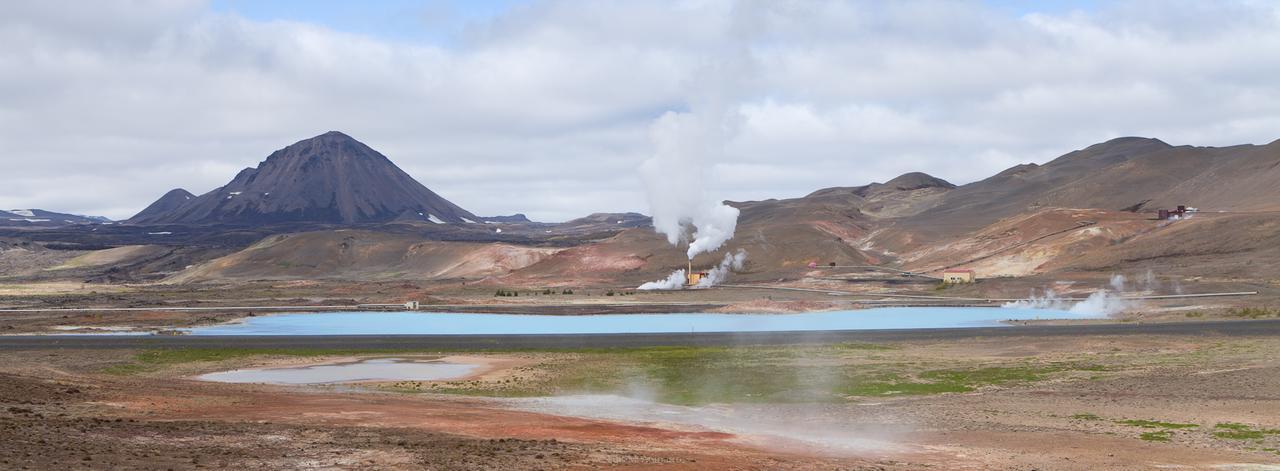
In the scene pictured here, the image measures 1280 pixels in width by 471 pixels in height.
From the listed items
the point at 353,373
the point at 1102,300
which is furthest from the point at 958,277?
the point at 353,373

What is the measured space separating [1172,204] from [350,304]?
12884 centimetres

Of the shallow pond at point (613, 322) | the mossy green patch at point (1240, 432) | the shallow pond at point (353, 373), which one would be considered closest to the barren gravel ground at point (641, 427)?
the mossy green patch at point (1240, 432)

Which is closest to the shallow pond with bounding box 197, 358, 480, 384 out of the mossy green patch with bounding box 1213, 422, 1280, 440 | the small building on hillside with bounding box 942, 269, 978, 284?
the mossy green patch with bounding box 1213, 422, 1280, 440

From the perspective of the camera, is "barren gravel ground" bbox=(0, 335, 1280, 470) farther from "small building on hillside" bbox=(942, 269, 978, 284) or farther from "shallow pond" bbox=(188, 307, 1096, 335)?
"small building on hillside" bbox=(942, 269, 978, 284)

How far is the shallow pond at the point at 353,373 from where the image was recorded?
1725 inches

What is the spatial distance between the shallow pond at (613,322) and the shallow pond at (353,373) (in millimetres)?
18200

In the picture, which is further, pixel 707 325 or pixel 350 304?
pixel 350 304

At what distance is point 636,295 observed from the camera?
109 m

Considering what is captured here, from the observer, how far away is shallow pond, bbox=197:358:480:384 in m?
43.8

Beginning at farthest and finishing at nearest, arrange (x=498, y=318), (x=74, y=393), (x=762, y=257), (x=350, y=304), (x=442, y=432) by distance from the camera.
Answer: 1. (x=762, y=257)
2. (x=350, y=304)
3. (x=498, y=318)
4. (x=74, y=393)
5. (x=442, y=432)

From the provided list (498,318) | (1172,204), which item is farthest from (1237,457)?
(1172,204)

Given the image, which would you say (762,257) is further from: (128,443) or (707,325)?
(128,443)

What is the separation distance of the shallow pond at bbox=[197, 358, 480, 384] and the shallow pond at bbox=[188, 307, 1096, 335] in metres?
18.2

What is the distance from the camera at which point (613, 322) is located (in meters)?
78.1
